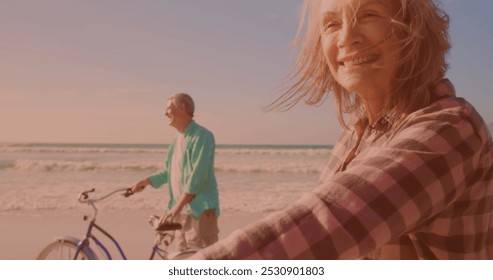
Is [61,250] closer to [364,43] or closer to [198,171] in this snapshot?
[198,171]

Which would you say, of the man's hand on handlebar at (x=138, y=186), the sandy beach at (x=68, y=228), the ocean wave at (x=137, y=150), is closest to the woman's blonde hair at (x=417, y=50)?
the man's hand on handlebar at (x=138, y=186)

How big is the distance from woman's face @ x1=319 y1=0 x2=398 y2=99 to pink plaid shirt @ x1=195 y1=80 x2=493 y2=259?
0.16m

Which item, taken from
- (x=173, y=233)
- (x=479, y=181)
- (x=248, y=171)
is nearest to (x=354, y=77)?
(x=479, y=181)

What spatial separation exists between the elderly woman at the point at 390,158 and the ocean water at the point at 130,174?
8151 mm

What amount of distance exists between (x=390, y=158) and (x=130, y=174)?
58.7 feet

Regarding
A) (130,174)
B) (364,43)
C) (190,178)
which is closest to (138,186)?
(190,178)

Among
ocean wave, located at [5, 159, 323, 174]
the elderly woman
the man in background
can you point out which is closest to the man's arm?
the man in background

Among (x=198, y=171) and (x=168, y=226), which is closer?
(x=168, y=226)

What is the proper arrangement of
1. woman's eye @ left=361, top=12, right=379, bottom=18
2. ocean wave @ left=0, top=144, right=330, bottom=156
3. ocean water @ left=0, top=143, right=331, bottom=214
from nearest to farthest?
1. woman's eye @ left=361, top=12, right=379, bottom=18
2. ocean water @ left=0, top=143, right=331, bottom=214
3. ocean wave @ left=0, top=144, right=330, bottom=156

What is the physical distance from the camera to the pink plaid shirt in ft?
1.73

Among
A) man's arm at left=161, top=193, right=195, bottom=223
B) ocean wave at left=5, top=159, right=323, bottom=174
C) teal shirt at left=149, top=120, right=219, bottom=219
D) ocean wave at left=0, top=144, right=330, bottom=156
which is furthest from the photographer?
ocean wave at left=0, top=144, right=330, bottom=156

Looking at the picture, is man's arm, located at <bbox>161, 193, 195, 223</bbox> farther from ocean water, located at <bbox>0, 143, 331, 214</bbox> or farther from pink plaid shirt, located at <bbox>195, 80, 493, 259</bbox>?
ocean water, located at <bbox>0, 143, 331, 214</bbox>

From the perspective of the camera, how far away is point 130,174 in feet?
59.0
